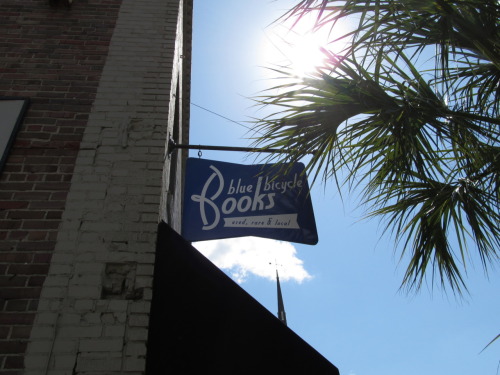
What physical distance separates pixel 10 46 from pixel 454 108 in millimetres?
3802

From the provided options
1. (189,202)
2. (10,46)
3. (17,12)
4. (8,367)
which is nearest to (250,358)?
(8,367)

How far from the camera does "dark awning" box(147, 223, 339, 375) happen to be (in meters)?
2.34

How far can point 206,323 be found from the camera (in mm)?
2457

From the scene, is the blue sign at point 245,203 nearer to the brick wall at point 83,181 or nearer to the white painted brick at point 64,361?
the brick wall at point 83,181

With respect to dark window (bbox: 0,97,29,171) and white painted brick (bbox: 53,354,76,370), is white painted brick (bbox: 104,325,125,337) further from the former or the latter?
dark window (bbox: 0,97,29,171)

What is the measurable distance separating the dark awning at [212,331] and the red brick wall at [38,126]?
0.73 m

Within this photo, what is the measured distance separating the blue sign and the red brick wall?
3.54 feet

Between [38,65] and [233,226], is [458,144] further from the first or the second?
[38,65]

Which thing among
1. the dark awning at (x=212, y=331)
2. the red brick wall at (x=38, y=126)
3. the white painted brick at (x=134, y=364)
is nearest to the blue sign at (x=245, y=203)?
the dark awning at (x=212, y=331)

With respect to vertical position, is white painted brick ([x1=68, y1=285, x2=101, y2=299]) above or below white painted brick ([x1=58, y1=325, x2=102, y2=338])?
above

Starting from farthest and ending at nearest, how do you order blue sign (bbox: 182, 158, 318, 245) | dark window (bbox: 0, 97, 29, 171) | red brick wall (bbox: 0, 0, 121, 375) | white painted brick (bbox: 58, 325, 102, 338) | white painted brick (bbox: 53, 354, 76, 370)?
→ blue sign (bbox: 182, 158, 318, 245) < dark window (bbox: 0, 97, 29, 171) < red brick wall (bbox: 0, 0, 121, 375) < white painted brick (bbox: 58, 325, 102, 338) < white painted brick (bbox: 53, 354, 76, 370)

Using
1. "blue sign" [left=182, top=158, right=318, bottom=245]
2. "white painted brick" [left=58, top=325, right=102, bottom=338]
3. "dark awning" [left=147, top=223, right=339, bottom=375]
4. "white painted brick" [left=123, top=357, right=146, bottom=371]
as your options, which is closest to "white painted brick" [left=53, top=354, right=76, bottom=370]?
"white painted brick" [left=58, top=325, right=102, bottom=338]

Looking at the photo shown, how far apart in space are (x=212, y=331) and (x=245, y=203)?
1.44 meters

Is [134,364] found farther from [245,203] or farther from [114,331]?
[245,203]
